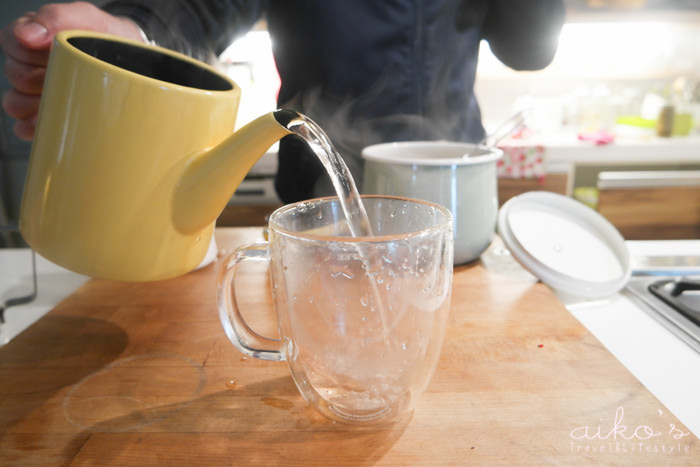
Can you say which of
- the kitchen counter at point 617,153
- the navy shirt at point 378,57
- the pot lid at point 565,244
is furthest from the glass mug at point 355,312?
the kitchen counter at point 617,153

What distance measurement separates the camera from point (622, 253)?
643mm

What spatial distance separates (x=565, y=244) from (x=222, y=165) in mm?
486

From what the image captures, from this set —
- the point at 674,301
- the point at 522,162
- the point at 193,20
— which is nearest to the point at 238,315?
the point at 674,301

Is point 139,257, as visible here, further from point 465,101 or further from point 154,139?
point 465,101

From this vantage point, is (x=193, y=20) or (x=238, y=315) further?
(x=193, y=20)

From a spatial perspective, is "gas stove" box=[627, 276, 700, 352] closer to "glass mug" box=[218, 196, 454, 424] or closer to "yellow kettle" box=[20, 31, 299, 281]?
"glass mug" box=[218, 196, 454, 424]

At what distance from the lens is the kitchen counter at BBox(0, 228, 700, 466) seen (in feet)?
1.12

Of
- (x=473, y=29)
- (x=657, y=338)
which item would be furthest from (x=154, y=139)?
(x=473, y=29)

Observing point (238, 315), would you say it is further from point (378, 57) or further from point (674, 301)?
point (378, 57)

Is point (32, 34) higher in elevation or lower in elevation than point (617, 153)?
higher

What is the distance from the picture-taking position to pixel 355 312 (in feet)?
1.11

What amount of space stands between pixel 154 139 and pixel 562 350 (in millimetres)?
399

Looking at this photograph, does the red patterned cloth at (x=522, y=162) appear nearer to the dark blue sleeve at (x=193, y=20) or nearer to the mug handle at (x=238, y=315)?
the dark blue sleeve at (x=193, y=20)

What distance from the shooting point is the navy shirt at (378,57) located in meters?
0.88
